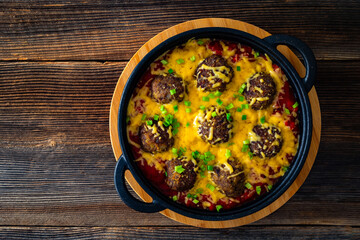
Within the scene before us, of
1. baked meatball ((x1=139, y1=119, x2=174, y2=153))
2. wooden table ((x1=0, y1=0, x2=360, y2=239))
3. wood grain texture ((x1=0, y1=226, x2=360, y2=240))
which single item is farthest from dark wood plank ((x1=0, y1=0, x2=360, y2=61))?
wood grain texture ((x1=0, y1=226, x2=360, y2=240))

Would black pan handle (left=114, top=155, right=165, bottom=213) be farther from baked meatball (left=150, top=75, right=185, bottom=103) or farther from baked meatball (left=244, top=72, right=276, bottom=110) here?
baked meatball (left=244, top=72, right=276, bottom=110)

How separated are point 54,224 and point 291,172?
2.24 metres

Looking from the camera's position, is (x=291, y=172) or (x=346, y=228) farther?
(x=346, y=228)

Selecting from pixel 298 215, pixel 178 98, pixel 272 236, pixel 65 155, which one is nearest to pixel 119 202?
pixel 65 155

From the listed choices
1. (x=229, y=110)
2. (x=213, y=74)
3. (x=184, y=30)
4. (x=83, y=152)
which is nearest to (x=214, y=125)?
(x=229, y=110)

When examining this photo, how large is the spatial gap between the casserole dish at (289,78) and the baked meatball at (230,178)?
15cm

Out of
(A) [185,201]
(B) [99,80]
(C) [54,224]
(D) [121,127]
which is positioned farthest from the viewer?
(C) [54,224]

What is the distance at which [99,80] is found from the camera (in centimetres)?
276

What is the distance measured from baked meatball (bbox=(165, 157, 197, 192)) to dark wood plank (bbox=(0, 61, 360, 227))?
715mm

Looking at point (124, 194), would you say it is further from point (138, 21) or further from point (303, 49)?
point (303, 49)

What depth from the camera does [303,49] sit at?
7.09 ft

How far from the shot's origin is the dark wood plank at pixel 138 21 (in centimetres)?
269

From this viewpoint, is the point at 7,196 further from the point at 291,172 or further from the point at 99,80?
the point at 291,172

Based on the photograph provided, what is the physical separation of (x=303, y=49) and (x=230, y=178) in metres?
1.07
